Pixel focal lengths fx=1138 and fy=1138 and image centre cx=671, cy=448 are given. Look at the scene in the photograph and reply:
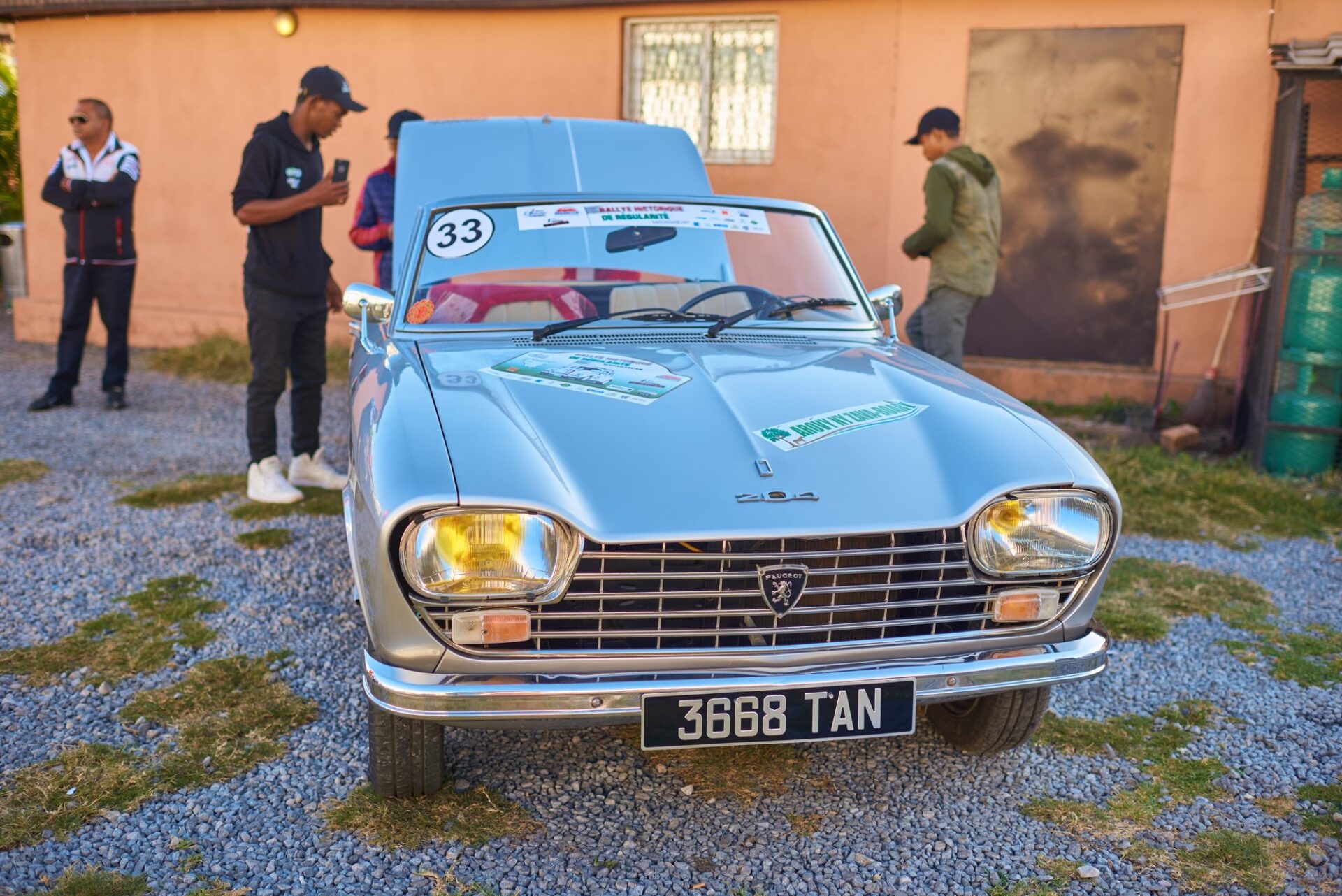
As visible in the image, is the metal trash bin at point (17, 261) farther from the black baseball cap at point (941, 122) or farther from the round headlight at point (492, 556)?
the round headlight at point (492, 556)

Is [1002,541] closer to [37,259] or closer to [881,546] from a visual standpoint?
[881,546]

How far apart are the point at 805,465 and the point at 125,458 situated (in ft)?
17.1

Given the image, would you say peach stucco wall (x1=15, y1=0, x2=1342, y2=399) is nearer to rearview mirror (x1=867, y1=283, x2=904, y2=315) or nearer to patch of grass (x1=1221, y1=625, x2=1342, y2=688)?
patch of grass (x1=1221, y1=625, x2=1342, y2=688)

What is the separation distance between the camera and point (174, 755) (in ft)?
9.95

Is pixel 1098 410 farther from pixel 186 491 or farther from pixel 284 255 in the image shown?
pixel 186 491

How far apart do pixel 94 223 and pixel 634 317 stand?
537 cm

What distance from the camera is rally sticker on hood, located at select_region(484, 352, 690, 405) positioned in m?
2.90

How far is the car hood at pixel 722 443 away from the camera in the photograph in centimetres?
241

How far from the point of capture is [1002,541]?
8.41 feet

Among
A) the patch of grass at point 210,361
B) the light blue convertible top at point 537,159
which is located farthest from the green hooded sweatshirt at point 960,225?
the patch of grass at point 210,361

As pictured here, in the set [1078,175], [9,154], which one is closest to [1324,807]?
[1078,175]

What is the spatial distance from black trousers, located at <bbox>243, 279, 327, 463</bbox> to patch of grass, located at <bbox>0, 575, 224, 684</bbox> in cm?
126

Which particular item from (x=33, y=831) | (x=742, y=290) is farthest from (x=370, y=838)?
(x=742, y=290)

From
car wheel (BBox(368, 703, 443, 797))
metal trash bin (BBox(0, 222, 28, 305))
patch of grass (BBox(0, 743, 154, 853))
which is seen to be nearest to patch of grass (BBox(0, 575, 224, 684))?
patch of grass (BBox(0, 743, 154, 853))
